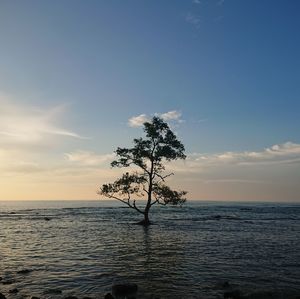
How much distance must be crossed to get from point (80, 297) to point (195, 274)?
8.04 meters

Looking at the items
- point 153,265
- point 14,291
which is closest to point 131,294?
point 14,291

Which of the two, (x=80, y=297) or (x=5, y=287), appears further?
(x=5, y=287)

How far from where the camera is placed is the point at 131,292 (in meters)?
18.6

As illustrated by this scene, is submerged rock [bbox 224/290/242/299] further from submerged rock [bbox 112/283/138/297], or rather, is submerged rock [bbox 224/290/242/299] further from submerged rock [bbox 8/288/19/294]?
submerged rock [bbox 8/288/19/294]

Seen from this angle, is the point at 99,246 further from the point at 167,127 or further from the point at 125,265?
the point at 167,127

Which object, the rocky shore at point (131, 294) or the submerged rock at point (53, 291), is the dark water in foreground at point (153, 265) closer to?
the submerged rock at point (53, 291)

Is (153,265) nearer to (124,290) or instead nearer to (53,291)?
(124,290)

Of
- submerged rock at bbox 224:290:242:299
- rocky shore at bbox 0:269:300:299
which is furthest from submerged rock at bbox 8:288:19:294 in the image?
submerged rock at bbox 224:290:242:299

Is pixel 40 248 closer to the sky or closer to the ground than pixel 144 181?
closer to the ground

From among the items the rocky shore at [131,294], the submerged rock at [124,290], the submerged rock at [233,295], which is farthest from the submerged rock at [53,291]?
the submerged rock at [233,295]

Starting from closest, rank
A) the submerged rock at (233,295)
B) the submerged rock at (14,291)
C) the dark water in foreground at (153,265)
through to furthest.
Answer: the submerged rock at (233,295), the submerged rock at (14,291), the dark water in foreground at (153,265)

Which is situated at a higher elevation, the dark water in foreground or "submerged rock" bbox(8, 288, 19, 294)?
the dark water in foreground

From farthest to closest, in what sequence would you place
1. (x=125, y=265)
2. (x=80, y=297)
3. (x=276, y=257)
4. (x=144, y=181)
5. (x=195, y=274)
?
(x=144, y=181)
(x=276, y=257)
(x=125, y=265)
(x=195, y=274)
(x=80, y=297)

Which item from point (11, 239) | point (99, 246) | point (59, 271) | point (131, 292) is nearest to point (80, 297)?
point (131, 292)
